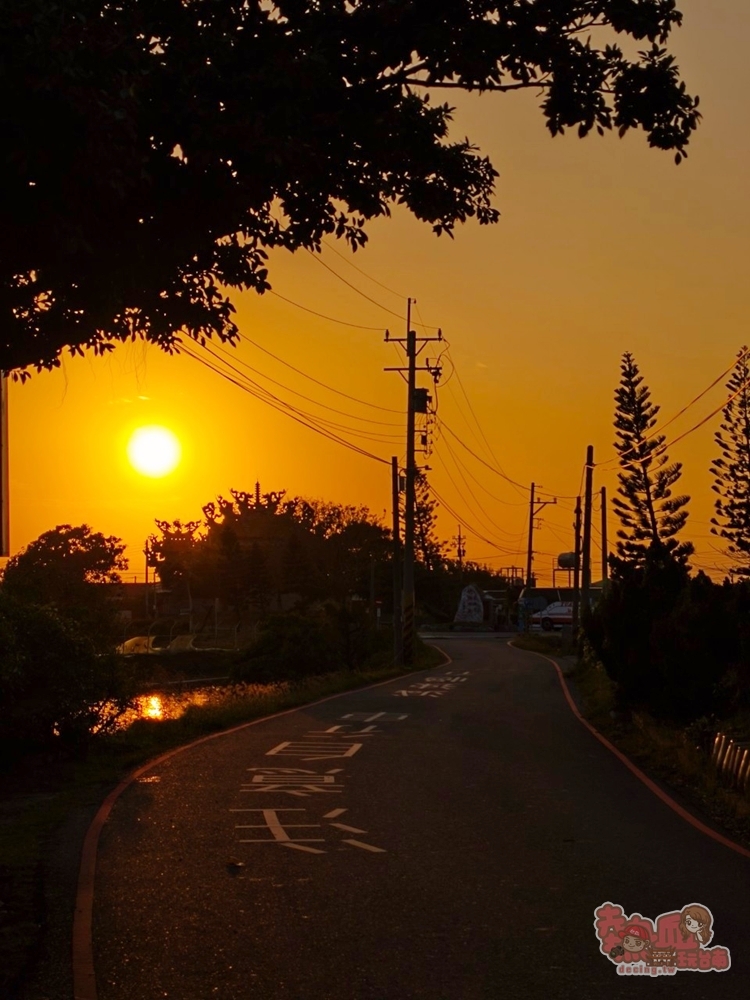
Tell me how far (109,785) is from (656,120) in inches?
414

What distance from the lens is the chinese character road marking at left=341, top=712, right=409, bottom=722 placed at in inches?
953

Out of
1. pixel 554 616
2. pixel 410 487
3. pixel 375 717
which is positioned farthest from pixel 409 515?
pixel 554 616

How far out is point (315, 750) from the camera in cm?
1862

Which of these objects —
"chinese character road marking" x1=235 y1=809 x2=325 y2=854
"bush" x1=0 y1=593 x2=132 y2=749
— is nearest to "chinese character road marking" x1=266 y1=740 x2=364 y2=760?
"bush" x1=0 y1=593 x2=132 y2=749

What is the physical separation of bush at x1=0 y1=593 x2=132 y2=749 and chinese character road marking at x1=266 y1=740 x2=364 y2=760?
2.70 meters

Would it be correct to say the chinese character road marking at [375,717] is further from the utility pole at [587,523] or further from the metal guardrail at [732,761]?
the utility pole at [587,523]

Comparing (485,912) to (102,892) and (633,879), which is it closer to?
(633,879)

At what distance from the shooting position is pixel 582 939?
7398 mm

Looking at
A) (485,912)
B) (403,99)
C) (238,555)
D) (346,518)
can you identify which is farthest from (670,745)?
(346,518)

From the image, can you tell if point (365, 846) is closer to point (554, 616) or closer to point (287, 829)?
point (287, 829)

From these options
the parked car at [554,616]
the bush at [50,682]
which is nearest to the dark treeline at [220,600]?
the bush at [50,682]

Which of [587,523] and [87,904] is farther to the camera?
[587,523]

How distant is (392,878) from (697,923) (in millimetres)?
2421

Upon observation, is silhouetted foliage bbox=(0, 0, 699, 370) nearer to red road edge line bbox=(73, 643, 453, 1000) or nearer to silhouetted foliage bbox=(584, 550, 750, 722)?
red road edge line bbox=(73, 643, 453, 1000)
